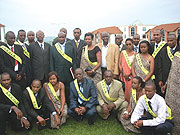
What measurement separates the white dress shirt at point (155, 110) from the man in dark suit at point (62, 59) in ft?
7.84

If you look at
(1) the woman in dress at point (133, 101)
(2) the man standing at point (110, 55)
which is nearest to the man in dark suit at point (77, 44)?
(2) the man standing at point (110, 55)

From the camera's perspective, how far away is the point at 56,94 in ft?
16.8

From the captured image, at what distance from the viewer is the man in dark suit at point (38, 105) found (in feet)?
14.9

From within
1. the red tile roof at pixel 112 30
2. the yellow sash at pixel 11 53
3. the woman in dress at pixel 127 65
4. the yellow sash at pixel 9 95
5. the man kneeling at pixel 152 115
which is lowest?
the man kneeling at pixel 152 115

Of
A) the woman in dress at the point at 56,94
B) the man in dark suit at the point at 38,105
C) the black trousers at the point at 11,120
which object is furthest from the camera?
the woman in dress at the point at 56,94

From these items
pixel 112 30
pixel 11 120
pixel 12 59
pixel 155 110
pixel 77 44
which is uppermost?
pixel 112 30

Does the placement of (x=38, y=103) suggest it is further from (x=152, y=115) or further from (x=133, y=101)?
(x=152, y=115)

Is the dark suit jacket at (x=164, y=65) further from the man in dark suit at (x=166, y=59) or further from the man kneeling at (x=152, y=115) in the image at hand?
the man kneeling at (x=152, y=115)

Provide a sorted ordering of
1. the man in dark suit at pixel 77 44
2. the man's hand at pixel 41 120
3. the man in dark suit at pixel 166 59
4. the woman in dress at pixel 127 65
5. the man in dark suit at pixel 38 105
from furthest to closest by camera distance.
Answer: the man in dark suit at pixel 77 44
the woman in dress at pixel 127 65
the man in dark suit at pixel 166 59
the man in dark suit at pixel 38 105
the man's hand at pixel 41 120

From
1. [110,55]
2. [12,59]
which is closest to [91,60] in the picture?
[110,55]

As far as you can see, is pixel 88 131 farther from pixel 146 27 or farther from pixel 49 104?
pixel 146 27

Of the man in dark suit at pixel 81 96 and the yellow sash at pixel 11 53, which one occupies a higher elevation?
the yellow sash at pixel 11 53

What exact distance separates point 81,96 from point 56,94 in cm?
70

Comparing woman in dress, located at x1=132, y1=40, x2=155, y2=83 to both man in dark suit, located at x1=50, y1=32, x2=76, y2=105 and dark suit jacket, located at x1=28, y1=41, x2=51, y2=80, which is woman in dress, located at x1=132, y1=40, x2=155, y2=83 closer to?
man in dark suit, located at x1=50, y1=32, x2=76, y2=105
